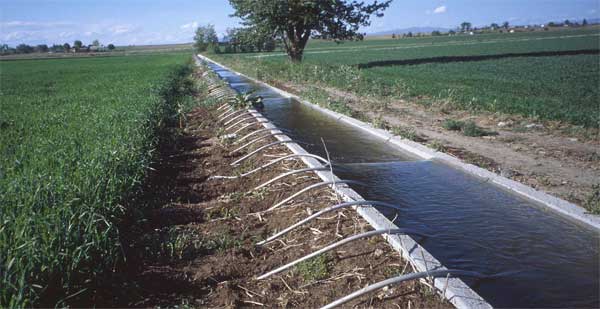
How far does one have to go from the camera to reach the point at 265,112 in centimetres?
1237

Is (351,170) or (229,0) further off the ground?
(229,0)

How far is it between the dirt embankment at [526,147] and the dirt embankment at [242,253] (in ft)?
8.80

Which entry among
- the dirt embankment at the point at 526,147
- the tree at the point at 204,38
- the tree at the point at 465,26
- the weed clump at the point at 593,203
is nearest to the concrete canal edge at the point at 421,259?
the weed clump at the point at 593,203

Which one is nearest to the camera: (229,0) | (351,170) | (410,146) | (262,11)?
(351,170)

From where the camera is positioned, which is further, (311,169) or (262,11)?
(262,11)

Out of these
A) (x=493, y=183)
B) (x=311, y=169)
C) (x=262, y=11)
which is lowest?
(x=493, y=183)

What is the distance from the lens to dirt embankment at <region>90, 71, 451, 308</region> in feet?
10.0

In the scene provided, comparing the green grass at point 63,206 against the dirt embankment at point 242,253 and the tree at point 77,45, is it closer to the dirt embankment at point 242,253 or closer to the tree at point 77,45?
the dirt embankment at point 242,253

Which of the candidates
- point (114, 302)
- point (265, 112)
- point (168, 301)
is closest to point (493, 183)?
point (168, 301)

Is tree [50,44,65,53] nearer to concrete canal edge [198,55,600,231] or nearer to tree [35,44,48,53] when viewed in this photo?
tree [35,44,48,53]

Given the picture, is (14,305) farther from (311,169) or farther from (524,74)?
(524,74)

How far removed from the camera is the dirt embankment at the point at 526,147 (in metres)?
5.38

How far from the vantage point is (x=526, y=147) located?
7.28m

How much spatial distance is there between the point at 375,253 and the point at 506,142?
212 inches
